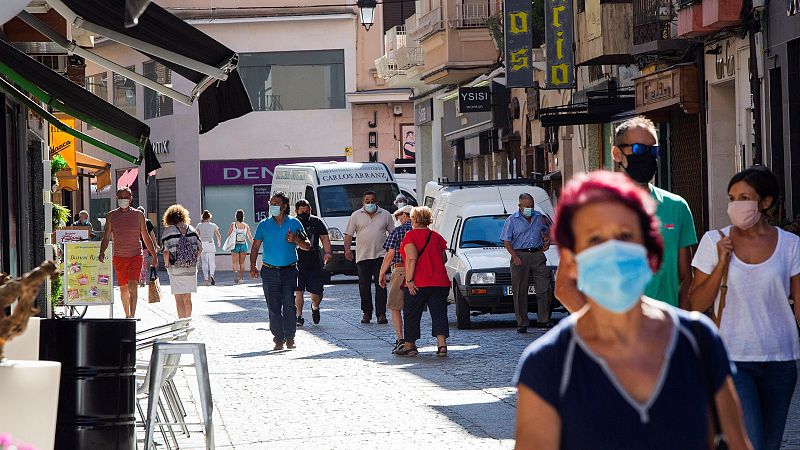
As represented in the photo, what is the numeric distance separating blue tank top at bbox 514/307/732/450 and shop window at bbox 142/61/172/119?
5515 centimetres

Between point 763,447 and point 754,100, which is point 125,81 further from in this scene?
point 763,447

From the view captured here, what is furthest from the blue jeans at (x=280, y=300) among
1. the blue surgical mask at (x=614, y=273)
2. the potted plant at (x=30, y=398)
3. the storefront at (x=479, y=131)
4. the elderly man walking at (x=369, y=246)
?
the storefront at (x=479, y=131)

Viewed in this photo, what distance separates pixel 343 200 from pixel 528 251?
17.0 m

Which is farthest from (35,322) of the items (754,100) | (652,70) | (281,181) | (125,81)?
(125,81)

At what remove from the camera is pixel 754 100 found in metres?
22.8

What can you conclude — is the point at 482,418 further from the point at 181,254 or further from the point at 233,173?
the point at 233,173

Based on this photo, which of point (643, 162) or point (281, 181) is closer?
point (643, 162)

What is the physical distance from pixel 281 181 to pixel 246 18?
53.6ft

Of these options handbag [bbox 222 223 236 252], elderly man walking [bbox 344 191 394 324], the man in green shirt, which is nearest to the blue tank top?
the man in green shirt

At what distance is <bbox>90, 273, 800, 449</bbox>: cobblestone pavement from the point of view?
450 inches

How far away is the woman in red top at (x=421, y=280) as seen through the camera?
59.5 ft

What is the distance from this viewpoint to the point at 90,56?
1320 centimetres

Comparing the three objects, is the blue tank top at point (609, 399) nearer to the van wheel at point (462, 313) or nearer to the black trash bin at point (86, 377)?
the black trash bin at point (86, 377)

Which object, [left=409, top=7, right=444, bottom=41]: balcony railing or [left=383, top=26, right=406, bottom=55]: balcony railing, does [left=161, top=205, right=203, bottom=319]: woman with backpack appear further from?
[left=383, top=26, right=406, bottom=55]: balcony railing
